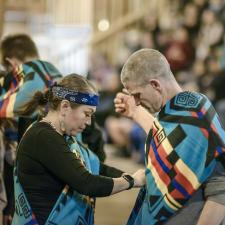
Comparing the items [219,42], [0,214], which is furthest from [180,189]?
[219,42]

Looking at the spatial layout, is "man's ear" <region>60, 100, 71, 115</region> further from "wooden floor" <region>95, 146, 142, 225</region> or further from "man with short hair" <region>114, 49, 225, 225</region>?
"wooden floor" <region>95, 146, 142, 225</region>

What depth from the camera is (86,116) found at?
3355 millimetres

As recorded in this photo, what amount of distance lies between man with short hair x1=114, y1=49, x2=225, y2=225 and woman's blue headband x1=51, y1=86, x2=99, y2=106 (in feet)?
0.80

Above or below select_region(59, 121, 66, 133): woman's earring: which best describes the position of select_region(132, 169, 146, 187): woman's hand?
below

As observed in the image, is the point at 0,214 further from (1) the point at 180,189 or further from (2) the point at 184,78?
(2) the point at 184,78

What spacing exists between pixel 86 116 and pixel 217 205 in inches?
29.4

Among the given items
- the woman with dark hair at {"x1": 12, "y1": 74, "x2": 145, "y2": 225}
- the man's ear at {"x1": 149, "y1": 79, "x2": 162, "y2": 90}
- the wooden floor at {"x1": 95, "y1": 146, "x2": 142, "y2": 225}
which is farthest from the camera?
the wooden floor at {"x1": 95, "y1": 146, "x2": 142, "y2": 225}

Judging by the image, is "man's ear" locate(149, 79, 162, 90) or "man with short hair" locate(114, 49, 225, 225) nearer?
"man with short hair" locate(114, 49, 225, 225)

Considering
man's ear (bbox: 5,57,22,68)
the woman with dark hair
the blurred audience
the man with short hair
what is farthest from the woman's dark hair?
the blurred audience

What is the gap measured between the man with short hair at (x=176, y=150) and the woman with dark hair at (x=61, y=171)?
9.6 inches

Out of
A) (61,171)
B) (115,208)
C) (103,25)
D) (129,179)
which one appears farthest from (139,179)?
(103,25)

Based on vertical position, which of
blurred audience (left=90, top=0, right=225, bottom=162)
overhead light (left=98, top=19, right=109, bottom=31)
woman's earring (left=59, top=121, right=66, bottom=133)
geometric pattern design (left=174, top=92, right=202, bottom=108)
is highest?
geometric pattern design (left=174, top=92, right=202, bottom=108)

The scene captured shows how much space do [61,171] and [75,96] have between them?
349 millimetres

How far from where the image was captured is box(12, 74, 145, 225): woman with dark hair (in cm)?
322
